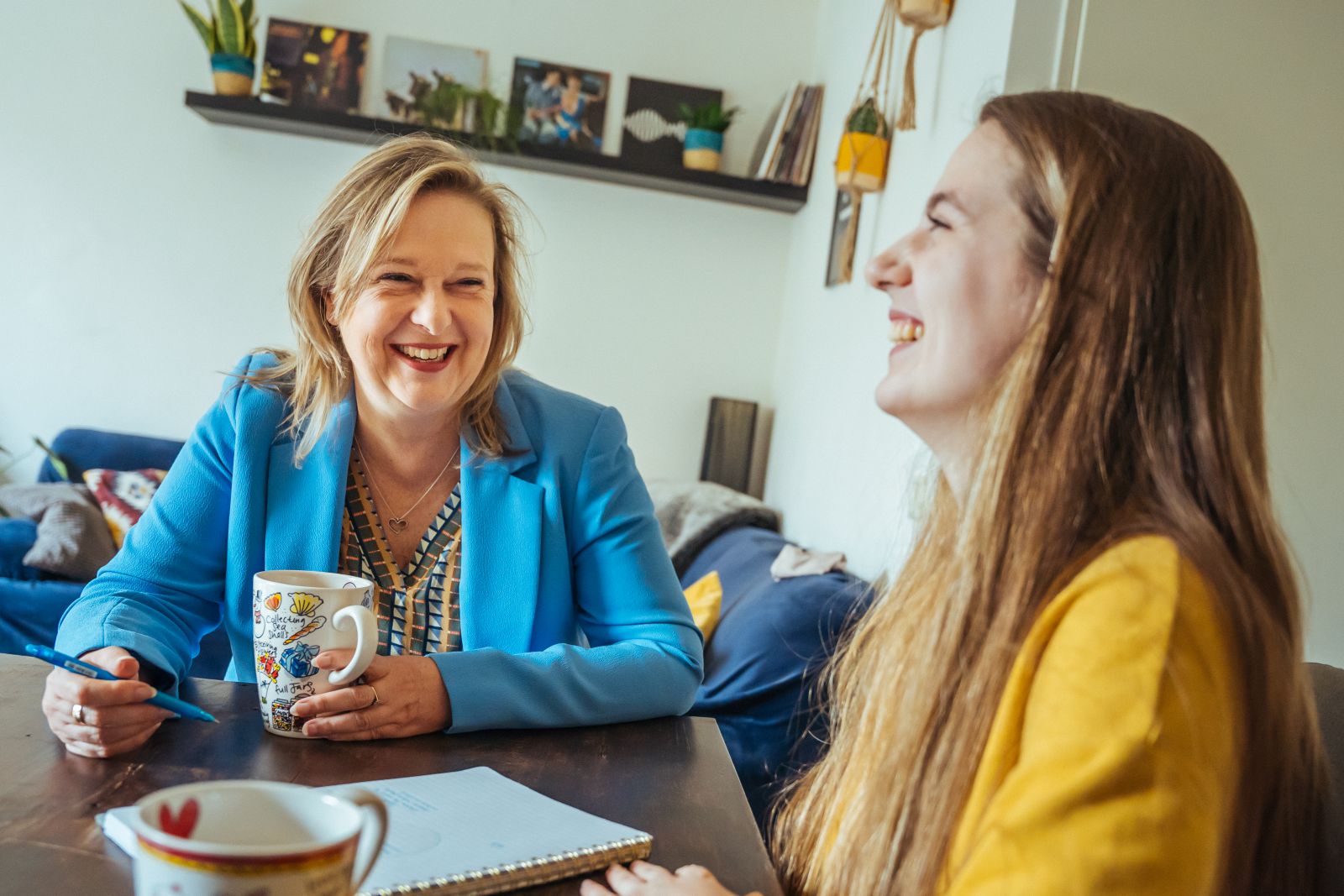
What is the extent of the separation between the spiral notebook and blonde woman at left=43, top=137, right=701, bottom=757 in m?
0.32

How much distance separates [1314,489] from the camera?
1.53m

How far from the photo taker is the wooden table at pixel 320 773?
2.30ft

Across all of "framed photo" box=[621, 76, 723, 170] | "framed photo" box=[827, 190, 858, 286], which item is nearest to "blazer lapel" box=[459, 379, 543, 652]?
"framed photo" box=[827, 190, 858, 286]

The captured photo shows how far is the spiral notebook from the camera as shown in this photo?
675 mm

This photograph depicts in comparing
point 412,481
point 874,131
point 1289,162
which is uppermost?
point 874,131

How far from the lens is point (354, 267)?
1316 mm

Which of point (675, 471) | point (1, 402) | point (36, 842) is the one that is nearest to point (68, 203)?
point (1, 402)

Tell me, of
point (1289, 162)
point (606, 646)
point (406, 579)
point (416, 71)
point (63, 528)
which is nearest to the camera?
point (606, 646)

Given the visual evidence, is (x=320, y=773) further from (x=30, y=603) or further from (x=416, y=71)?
(x=416, y=71)

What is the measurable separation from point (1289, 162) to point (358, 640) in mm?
1391

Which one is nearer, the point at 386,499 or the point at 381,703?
the point at 381,703

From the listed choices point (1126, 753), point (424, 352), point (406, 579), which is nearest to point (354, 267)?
point (424, 352)

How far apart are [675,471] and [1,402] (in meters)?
2.35

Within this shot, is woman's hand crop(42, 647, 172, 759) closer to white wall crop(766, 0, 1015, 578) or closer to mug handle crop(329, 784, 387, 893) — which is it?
mug handle crop(329, 784, 387, 893)
